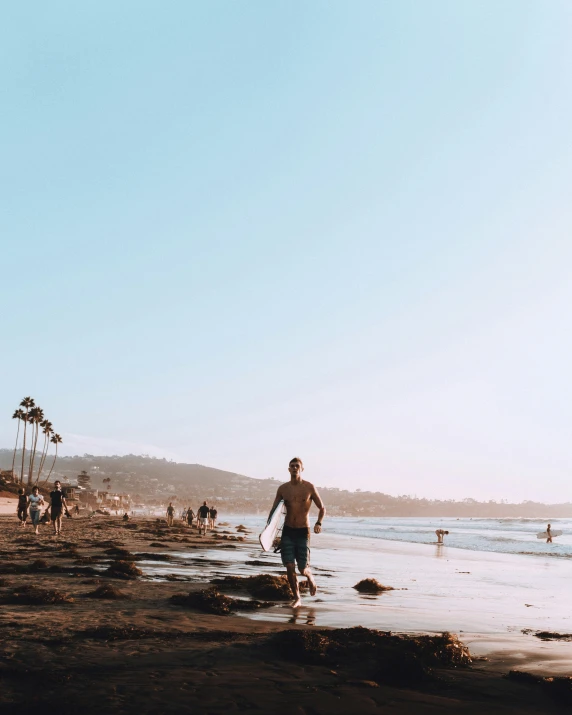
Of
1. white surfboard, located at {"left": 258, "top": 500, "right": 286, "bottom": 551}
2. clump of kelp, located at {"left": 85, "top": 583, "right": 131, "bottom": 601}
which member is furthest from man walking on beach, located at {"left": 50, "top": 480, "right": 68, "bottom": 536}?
clump of kelp, located at {"left": 85, "top": 583, "right": 131, "bottom": 601}

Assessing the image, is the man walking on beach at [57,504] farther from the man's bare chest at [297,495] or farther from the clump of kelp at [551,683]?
the clump of kelp at [551,683]

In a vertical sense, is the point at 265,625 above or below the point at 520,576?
above

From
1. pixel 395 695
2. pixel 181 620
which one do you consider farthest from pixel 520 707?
pixel 181 620

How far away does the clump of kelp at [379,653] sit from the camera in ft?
16.6

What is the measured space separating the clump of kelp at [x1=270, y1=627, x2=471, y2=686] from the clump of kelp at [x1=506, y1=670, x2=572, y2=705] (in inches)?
21.7

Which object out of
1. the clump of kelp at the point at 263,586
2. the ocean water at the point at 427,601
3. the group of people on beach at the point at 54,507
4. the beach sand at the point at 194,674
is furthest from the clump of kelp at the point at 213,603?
the group of people on beach at the point at 54,507

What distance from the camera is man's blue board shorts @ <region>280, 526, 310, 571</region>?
9.36 m

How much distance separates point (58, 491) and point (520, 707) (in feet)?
73.3

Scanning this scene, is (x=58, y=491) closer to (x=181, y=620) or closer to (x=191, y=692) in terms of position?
(x=181, y=620)

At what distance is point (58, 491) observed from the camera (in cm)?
2381

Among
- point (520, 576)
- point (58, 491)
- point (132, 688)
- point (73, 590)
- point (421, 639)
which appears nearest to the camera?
point (132, 688)

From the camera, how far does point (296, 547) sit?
31.0ft

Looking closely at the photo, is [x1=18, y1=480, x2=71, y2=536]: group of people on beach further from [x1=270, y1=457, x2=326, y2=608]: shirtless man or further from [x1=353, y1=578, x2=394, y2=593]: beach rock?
[x1=270, y1=457, x2=326, y2=608]: shirtless man

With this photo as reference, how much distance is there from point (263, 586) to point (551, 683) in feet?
20.5
